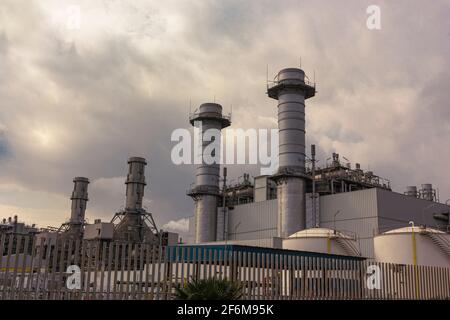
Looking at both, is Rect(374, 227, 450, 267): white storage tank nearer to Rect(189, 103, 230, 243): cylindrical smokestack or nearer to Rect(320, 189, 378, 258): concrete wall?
Rect(320, 189, 378, 258): concrete wall

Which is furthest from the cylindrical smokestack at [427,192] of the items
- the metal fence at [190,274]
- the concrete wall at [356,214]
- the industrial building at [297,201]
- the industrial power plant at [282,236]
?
the metal fence at [190,274]

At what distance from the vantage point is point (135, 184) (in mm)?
67562

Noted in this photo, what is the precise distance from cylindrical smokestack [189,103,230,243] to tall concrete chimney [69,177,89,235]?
22550mm

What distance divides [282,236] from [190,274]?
37.5 m

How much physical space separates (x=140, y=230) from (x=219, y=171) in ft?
45.9

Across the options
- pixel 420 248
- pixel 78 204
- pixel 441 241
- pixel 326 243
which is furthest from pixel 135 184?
pixel 441 241

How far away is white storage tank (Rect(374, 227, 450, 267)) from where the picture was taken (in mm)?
34812

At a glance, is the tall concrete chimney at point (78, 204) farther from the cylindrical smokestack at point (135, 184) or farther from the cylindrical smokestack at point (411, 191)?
the cylindrical smokestack at point (411, 191)

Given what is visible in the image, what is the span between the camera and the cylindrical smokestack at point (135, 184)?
6744 cm

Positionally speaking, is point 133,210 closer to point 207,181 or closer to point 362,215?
point 207,181

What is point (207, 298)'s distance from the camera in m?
16.9

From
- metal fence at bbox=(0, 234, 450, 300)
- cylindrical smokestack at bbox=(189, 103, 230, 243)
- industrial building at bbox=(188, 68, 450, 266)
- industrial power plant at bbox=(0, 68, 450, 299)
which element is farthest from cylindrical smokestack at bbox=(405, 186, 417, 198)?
metal fence at bbox=(0, 234, 450, 300)
